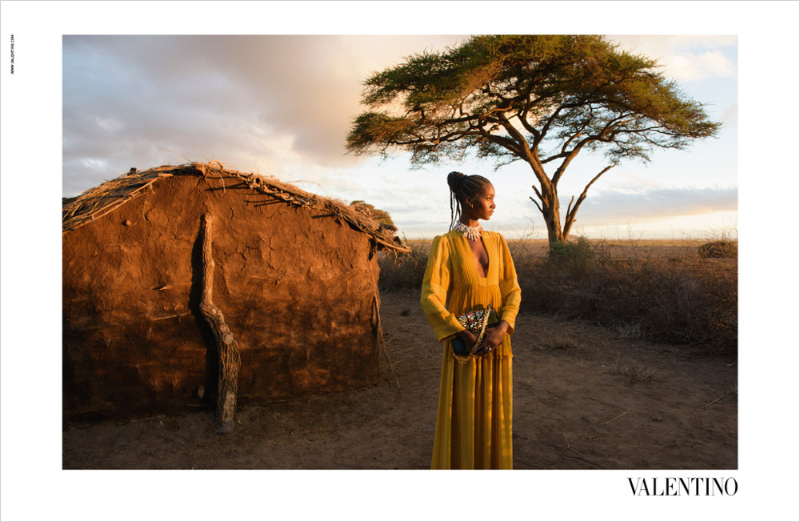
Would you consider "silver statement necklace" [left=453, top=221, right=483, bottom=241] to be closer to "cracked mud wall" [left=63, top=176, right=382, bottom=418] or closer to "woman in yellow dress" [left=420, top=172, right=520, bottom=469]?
"woman in yellow dress" [left=420, top=172, right=520, bottom=469]

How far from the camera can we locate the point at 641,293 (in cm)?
859

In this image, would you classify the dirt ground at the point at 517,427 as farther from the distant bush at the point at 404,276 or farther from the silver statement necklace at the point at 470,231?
the distant bush at the point at 404,276

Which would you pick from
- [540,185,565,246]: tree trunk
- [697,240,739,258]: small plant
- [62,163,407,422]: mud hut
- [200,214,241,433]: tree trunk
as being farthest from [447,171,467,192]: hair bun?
[540,185,565,246]: tree trunk

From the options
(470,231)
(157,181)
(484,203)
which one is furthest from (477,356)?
(157,181)

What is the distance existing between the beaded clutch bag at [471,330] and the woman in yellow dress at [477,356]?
0.07 m

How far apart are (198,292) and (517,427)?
3447mm

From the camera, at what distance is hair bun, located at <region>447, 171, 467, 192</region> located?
2.92 meters

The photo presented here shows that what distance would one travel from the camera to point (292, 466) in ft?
13.5

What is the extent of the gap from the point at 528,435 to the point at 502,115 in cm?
1235

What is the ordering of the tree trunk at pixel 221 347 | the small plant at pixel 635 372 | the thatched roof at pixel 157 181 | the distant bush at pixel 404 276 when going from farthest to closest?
the distant bush at pixel 404 276 → the small plant at pixel 635 372 → the tree trunk at pixel 221 347 → the thatched roof at pixel 157 181

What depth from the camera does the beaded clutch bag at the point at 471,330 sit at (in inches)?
105

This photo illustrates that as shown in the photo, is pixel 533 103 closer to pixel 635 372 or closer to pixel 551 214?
pixel 551 214

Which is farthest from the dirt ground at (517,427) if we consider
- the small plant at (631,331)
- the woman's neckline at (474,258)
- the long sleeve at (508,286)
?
the woman's neckline at (474,258)

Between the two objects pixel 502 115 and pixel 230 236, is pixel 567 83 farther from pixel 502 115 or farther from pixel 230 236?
pixel 230 236
